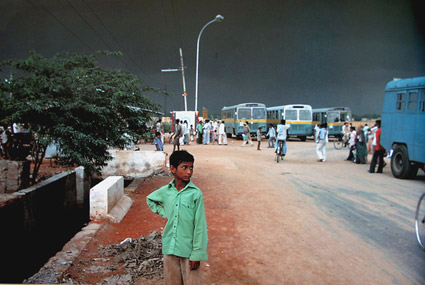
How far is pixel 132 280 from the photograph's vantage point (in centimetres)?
368

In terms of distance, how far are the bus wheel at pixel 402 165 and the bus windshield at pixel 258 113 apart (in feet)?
64.4

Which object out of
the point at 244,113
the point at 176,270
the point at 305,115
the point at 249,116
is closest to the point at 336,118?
the point at 305,115

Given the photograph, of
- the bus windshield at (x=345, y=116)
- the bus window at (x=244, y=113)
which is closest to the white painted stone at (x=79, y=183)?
the bus window at (x=244, y=113)

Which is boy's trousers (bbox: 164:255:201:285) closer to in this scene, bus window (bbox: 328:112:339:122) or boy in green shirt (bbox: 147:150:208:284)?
boy in green shirt (bbox: 147:150:208:284)

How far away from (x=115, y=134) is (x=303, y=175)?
6.34 metres

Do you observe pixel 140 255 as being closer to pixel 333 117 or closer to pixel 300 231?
pixel 300 231

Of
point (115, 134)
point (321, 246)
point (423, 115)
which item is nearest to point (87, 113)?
point (115, 134)

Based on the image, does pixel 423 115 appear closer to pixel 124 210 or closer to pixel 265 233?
pixel 265 233

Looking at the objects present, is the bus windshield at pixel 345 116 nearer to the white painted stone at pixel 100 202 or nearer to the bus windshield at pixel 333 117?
the bus windshield at pixel 333 117

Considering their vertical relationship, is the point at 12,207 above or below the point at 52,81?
below

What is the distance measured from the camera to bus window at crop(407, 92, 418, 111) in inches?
411

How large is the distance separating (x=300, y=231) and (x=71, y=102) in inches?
212

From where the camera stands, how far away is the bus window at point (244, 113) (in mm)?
30297

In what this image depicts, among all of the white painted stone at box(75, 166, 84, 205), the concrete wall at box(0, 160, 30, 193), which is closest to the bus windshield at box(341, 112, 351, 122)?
the white painted stone at box(75, 166, 84, 205)
